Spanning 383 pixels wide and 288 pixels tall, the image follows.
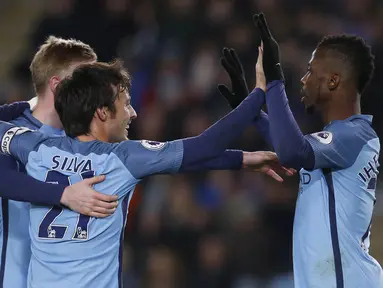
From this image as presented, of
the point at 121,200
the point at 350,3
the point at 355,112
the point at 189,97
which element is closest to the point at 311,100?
the point at 355,112

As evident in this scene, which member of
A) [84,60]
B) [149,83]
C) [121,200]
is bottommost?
[149,83]

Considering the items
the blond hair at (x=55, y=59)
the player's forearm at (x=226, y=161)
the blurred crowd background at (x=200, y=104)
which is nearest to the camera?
the player's forearm at (x=226, y=161)

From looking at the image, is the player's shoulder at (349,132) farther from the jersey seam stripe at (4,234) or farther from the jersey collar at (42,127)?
the jersey seam stripe at (4,234)

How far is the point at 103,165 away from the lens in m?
3.13

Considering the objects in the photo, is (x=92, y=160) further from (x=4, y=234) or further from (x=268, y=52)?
(x=268, y=52)

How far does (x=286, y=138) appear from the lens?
3236mm

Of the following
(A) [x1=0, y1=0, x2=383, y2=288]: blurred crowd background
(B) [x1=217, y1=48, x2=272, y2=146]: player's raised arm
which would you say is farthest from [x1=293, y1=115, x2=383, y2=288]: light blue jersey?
(A) [x1=0, y1=0, x2=383, y2=288]: blurred crowd background

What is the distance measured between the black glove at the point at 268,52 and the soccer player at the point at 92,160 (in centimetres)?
18

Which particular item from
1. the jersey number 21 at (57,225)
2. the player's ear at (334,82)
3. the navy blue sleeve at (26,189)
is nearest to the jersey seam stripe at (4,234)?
the navy blue sleeve at (26,189)

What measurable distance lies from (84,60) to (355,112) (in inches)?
47.5

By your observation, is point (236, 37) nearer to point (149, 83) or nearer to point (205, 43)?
point (205, 43)

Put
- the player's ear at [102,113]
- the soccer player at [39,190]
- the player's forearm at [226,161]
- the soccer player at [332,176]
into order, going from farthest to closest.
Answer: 1. the player's forearm at [226,161]
2. the soccer player at [332,176]
3. the player's ear at [102,113]
4. the soccer player at [39,190]

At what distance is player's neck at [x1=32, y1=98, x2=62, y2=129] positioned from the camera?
142 inches

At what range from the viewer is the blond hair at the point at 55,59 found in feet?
12.1
